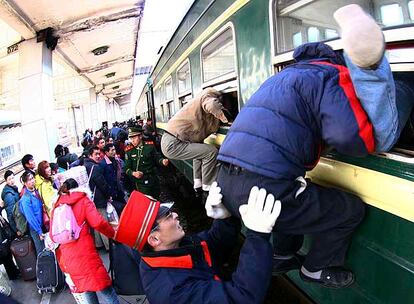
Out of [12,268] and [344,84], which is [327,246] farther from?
[12,268]

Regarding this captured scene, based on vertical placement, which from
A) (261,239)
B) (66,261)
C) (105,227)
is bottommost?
(66,261)

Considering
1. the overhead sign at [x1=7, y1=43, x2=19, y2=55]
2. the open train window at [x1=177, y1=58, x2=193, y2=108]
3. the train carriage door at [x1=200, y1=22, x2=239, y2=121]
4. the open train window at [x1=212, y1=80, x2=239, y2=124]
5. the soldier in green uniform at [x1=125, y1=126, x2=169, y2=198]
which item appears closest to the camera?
the train carriage door at [x1=200, y1=22, x2=239, y2=121]

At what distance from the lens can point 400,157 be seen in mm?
1501

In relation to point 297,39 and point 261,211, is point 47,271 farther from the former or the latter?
point 297,39

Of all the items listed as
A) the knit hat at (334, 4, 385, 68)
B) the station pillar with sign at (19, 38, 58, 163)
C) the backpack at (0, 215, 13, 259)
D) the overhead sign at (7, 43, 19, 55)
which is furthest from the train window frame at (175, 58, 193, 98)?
the overhead sign at (7, 43, 19, 55)

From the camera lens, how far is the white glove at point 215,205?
184 centimetres

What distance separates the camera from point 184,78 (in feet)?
17.7

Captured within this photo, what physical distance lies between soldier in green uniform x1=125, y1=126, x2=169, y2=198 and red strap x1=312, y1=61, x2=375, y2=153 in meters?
4.21

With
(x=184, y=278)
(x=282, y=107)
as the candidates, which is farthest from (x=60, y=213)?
(x=282, y=107)

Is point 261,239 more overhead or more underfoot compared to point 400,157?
more underfoot

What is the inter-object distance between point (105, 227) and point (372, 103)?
2.40 metres

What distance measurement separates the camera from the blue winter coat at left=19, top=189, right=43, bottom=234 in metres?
4.26

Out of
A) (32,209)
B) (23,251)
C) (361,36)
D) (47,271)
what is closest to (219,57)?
(361,36)

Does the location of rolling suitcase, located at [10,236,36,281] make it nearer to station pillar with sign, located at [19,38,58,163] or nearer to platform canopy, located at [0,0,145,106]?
platform canopy, located at [0,0,145,106]
